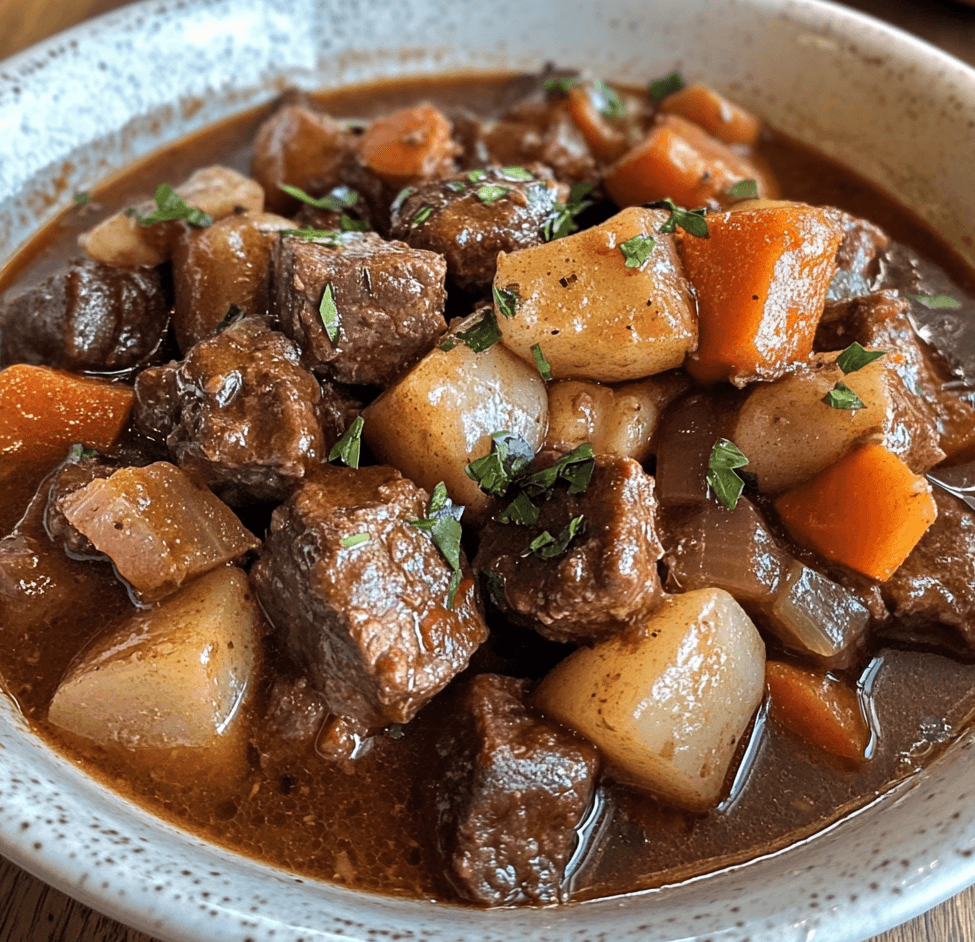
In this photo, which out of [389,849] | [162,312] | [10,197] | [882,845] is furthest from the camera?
[10,197]

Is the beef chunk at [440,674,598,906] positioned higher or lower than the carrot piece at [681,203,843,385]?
lower

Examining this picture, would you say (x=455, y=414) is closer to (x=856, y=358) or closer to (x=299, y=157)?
(x=856, y=358)

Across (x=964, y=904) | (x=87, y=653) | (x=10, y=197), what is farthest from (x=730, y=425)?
(x=10, y=197)

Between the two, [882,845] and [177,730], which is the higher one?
[882,845]

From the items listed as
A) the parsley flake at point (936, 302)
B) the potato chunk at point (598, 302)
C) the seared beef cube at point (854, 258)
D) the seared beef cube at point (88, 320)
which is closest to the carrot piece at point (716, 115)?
the seared beef cube at point (854, 258)

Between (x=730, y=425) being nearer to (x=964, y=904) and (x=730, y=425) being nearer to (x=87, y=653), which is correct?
(x=964, y=904)

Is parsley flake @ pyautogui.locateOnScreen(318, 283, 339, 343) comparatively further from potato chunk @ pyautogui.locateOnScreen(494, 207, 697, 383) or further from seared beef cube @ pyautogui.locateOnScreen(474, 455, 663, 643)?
seared beef cube @ pyautogui.locateOnScreen(474, 455, 663, 643)

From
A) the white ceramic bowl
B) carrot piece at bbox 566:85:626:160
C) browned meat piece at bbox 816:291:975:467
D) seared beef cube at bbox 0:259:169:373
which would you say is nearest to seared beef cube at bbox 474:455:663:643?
the white ceramic bowl

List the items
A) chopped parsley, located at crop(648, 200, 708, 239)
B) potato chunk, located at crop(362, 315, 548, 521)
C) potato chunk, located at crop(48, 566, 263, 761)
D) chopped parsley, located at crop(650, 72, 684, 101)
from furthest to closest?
chopped parsley, located at crop(650, 72, 684, 101)
chopped parsley, located at crop(648, 200, 708, 239)
potato chunk, located at crop(362, 315, 548, 521)
potato chunk, located at crop(48, 566, 263, 761)
